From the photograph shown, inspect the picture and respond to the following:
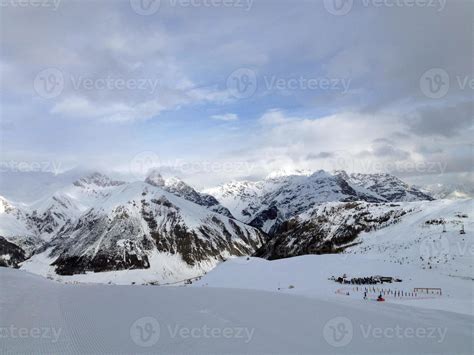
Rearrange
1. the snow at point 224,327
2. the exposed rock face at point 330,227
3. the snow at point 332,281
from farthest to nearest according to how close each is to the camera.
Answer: the exposed rock face at point 330,227, the snow at point 332,281, the snow at point 224,327

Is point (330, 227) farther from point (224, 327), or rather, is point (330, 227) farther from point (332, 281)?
point (224, 327)

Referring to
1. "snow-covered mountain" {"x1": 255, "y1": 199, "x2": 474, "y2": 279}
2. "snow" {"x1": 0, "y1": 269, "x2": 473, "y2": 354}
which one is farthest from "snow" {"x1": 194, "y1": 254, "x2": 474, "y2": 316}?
"snow" {"x1": 0, "y1": 269, "x2": 473, "y2": 354}

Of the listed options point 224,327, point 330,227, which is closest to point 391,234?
point 330,227

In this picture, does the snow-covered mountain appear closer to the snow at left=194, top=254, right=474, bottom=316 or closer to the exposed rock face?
the exposed rock face

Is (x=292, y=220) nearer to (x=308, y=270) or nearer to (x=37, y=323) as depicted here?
(x=308, y=270)

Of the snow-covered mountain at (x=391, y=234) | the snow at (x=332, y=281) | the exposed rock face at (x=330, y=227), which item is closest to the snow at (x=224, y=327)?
the snow at (x=332, y=281)

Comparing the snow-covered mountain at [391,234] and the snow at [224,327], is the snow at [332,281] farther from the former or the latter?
the snow at [224,327]
